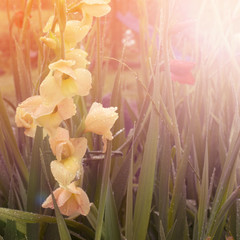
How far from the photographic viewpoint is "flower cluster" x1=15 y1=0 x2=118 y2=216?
15.1 inches

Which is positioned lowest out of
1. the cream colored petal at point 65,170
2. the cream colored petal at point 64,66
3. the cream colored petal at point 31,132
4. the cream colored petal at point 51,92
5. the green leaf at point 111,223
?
the green leaf at point 111,223

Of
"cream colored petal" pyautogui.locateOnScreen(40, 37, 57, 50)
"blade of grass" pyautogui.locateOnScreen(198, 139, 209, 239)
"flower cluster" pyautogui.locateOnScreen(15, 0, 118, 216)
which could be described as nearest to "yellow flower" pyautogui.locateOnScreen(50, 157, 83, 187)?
"flower cluster" pyautogui.locateOnScreen(15, 0, 118, 216)

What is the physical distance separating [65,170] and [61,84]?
0.08 m

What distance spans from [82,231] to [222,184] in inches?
8.6

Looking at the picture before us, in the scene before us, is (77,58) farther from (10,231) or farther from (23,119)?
(10,231)

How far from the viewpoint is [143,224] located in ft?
1.80

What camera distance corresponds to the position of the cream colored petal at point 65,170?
0.40m

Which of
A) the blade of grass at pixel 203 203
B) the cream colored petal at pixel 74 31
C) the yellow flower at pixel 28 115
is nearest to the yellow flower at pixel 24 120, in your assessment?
the yellow flower at pixel 28 115

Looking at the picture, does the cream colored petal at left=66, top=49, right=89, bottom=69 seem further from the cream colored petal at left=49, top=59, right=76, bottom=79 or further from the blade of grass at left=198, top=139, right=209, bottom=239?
the blade of grass at left=198, top=139, right=209, bottom=239

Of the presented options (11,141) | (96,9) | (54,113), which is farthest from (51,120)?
(11,141)

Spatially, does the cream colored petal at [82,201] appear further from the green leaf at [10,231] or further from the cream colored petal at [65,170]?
the green leaf at [10,231]

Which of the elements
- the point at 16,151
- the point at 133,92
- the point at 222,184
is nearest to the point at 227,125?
the point at 222,184

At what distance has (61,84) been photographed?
0.38 meters

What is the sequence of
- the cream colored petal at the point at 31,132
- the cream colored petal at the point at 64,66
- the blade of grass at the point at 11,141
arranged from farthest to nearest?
the blade of grass at the point at 11,141 < the cream colored petal at the point at 31,132 < the cream colored petal at the point at 64,66
